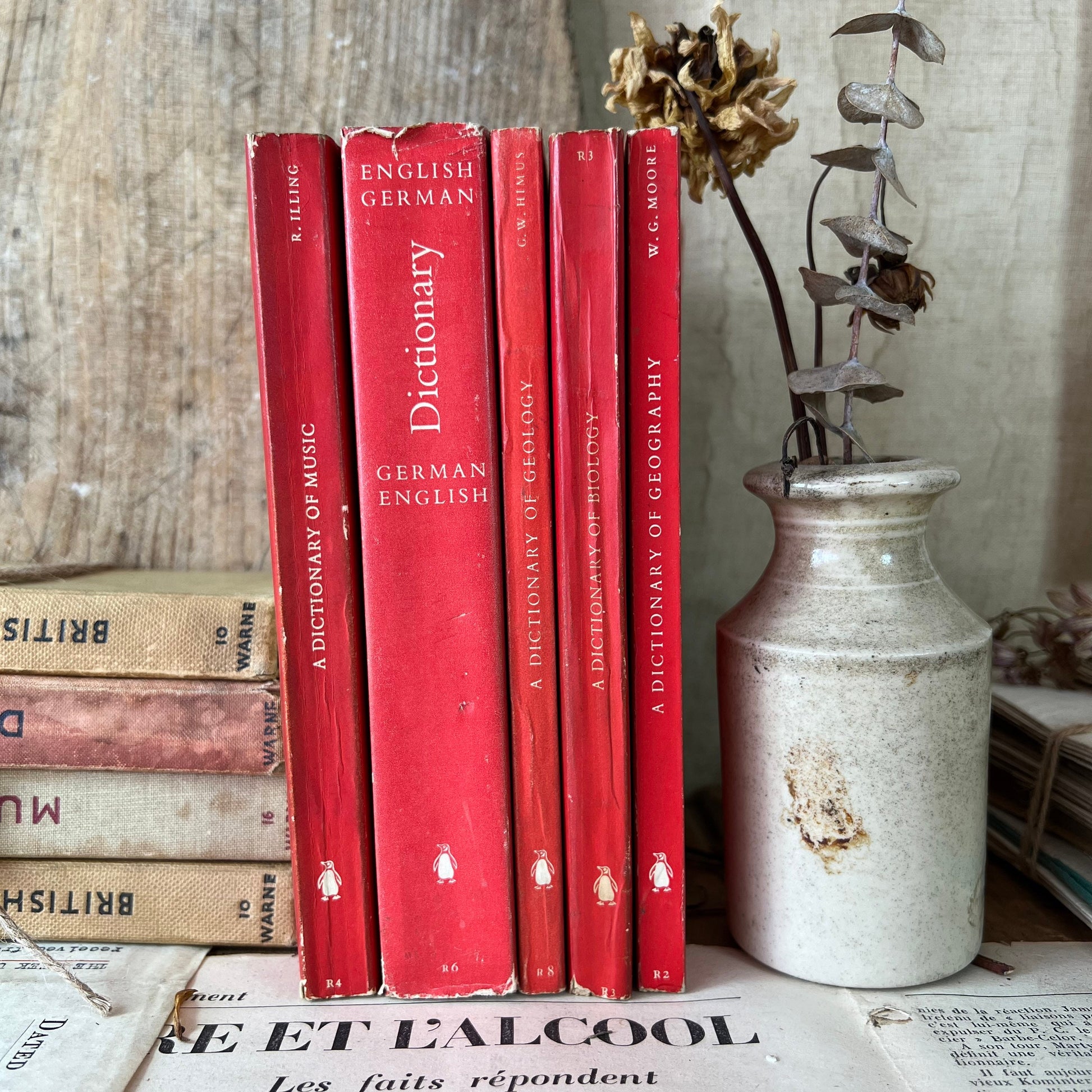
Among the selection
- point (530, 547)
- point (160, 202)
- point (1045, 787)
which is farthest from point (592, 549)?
point (160, 202)

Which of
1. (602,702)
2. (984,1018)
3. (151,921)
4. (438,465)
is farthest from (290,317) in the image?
(984,1018)

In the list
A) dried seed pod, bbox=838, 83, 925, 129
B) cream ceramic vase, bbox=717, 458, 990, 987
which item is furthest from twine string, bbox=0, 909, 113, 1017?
dried seed pod, bbox=838, 83, 925, 129

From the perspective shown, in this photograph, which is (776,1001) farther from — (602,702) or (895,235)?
(895,235)

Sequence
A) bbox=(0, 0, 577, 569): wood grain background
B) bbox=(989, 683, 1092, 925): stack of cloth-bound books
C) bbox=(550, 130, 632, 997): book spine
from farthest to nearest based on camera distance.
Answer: bbox=(0, 0, 577, 569): wood grain background, bbox=(989, 683, 1092, 925): stack of cloth-bound books, bbox=(550, 130, 632, 997): book spine

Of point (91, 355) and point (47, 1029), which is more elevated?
point (91, 355)

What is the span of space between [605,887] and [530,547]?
0.20m

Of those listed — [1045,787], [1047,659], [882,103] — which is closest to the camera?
[882,103]

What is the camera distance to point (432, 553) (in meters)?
0.50

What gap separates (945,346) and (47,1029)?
773mm

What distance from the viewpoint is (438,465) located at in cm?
50

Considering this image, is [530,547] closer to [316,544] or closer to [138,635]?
[316,544]

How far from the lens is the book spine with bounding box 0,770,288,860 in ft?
1.89

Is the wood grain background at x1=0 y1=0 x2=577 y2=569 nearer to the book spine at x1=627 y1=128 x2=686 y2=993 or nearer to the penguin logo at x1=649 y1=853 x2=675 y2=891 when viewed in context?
the book spine at x1=627 y1=128 x2=686 y2=993

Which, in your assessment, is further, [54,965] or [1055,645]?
[1055,645]
